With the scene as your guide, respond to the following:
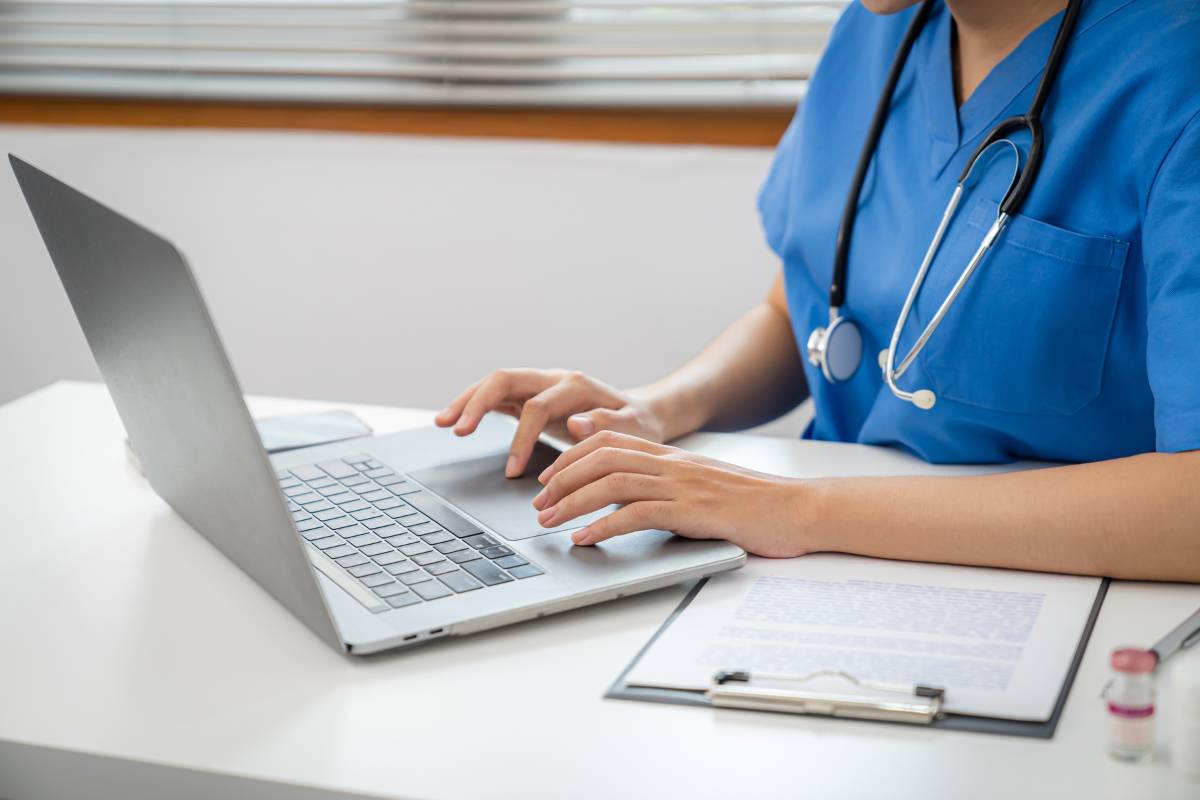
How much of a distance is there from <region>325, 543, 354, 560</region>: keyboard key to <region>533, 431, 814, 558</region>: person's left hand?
126 millimetres

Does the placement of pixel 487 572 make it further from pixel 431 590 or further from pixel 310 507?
pixel 310 507

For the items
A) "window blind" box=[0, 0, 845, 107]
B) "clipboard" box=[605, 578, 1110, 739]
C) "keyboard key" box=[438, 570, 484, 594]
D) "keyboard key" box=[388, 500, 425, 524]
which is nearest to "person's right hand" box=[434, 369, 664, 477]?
"keyboard key" box=[388, 500, 425, 524]

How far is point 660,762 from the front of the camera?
2.09 ft

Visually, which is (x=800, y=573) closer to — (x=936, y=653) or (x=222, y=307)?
(x=936, y=653)

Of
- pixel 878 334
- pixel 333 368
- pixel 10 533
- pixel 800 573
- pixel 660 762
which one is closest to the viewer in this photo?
pixel 660 762

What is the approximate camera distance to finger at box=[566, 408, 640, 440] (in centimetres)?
107

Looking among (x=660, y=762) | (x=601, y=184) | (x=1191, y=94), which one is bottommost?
(x=660, y=762)

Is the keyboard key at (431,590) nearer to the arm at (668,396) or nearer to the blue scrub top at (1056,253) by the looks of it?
the arm at (668,396)

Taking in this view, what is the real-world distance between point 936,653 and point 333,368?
61.3 inches

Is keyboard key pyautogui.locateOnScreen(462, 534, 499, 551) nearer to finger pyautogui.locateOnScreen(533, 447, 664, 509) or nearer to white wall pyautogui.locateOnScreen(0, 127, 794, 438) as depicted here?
finger pyautogui.locateOnScreen(533, 447, 664, 509)

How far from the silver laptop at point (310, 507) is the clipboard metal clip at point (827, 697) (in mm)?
133

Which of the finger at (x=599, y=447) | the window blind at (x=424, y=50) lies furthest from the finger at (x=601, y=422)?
the window blind at (x=424, y=50)

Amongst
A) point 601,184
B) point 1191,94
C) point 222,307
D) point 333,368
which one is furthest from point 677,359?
point 1191,94

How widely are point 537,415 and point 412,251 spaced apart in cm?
107
